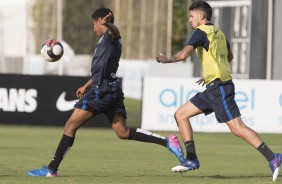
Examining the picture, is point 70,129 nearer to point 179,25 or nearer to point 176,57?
point 176,57

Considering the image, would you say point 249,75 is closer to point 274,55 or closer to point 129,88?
point 274,55

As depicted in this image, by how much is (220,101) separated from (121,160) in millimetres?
3486

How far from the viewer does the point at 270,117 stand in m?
25.2

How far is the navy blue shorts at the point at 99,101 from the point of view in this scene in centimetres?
1397

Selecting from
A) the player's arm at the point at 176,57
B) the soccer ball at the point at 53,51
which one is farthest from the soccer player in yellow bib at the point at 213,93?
the soccer ball at the point at 53,51

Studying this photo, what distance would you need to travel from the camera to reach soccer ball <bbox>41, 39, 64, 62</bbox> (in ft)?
48.2

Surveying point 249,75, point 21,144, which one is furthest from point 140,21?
point 21,144

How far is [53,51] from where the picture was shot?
579 inches

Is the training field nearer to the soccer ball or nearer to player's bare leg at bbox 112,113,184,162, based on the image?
player's bare leg at bbox 112,113,184,162

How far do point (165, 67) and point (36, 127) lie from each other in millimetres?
20100

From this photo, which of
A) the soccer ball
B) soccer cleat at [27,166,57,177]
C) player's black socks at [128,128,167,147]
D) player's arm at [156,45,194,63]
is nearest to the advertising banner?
the soccer ball

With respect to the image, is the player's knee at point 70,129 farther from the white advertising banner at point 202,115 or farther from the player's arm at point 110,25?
the white advertising banner at point 202,115

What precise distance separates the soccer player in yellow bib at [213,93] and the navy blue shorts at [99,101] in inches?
34.4

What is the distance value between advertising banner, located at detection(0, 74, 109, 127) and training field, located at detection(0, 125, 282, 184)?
128cm
